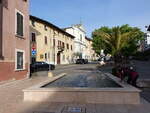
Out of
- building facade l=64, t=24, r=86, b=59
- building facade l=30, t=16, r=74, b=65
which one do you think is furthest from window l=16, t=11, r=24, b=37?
building facade l=64, t=24, r=86, b=59

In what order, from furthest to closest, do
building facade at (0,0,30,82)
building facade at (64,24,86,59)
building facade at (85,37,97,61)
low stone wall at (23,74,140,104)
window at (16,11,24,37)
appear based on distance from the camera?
building facade at (85,37,97,61)
building facade at (64,24,86,59)
window at (16,11,24,37)
building facade at (0,0,30,82)
low stone wall at (23,74,140,104)

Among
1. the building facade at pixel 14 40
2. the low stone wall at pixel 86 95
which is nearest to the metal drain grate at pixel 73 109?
the low stone wall at pixel 86 95

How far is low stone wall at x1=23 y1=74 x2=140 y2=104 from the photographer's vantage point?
855 cm

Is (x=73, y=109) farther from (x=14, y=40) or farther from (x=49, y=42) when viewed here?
(x=49, y=42)

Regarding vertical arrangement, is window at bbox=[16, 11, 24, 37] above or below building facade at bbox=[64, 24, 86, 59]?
below

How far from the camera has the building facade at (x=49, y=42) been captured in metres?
40.2

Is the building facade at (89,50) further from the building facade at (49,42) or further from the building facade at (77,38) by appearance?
the building facade at (49,42)

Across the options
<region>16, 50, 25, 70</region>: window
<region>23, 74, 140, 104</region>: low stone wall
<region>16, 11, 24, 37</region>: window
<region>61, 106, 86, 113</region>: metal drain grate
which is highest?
<region>16, 11, 24, 37</region>: window

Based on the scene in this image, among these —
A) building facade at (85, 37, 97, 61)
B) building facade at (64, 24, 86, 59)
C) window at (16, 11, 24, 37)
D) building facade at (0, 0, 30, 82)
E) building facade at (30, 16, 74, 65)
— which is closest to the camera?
building facade at (0, 0, 30, 82)

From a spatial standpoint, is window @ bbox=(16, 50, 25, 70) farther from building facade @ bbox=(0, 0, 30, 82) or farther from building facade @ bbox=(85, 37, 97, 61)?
building facade @ bbox=(85, 37, 97, 61)

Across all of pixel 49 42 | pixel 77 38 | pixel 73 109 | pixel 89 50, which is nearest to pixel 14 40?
pixel 73 109

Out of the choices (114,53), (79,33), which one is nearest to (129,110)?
(114,53)

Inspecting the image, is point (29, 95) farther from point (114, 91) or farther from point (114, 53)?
point (114, 53)

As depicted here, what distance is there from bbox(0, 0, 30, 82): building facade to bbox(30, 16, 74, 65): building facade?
15.0 m
